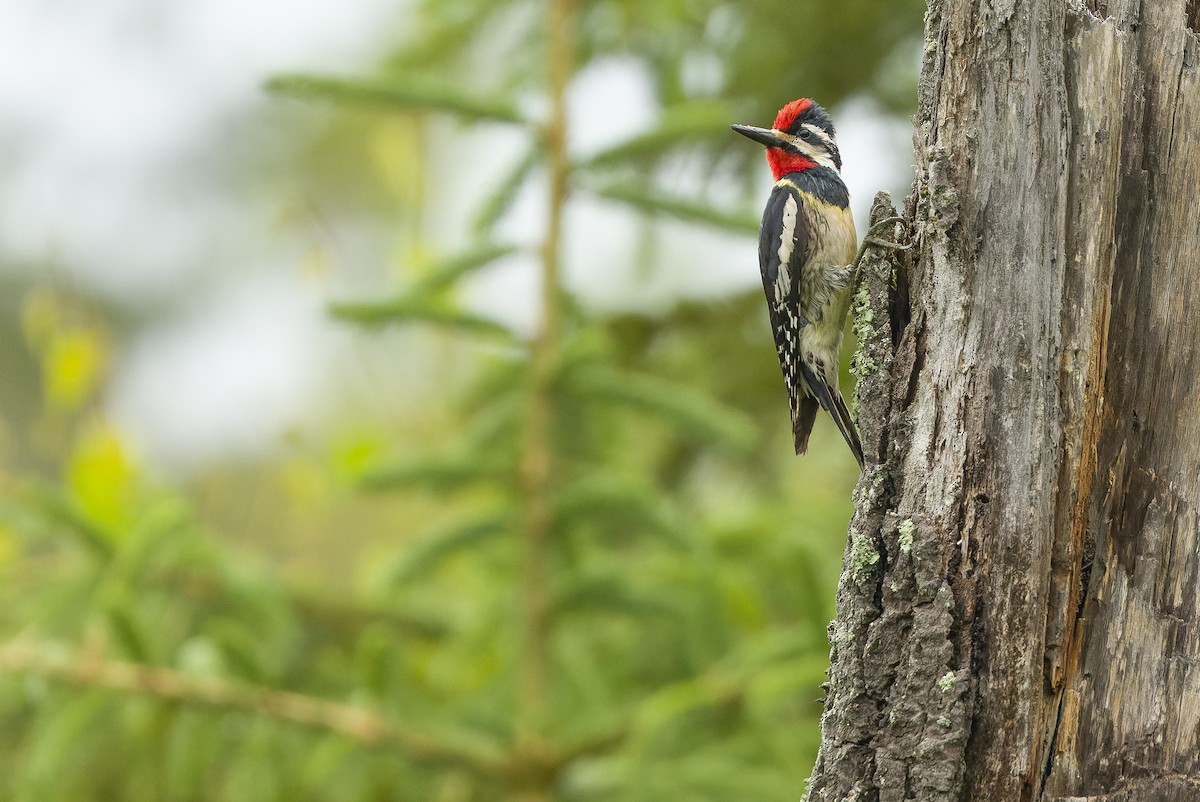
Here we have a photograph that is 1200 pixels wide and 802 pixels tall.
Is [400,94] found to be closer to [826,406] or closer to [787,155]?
[787,155]

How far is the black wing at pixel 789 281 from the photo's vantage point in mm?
2969

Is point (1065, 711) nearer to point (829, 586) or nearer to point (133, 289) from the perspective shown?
point (829, 586)

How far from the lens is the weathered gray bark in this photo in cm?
177

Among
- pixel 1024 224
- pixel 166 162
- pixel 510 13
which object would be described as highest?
pixel 166 162

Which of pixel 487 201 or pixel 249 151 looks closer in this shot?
pixel 487 201

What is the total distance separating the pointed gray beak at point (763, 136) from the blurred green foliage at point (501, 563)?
0.48 meters

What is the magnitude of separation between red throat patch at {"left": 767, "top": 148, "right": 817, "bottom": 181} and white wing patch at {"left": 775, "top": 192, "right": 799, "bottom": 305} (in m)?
0.12

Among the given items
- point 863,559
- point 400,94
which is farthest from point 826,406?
point 400,94

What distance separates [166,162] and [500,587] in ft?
27.0

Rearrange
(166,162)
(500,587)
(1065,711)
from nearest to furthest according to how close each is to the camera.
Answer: (1065,711)
(500,587)
(166,162)

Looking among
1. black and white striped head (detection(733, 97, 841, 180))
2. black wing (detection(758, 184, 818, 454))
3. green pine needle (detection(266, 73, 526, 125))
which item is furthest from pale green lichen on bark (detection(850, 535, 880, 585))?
green pine needle (detection(266, 73, 526, 125))

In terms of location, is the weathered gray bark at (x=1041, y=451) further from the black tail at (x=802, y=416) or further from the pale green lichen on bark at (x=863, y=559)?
the black tail at (x=802, y=416)

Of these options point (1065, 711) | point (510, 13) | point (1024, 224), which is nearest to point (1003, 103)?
point (1024, 224)

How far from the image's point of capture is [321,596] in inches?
193
